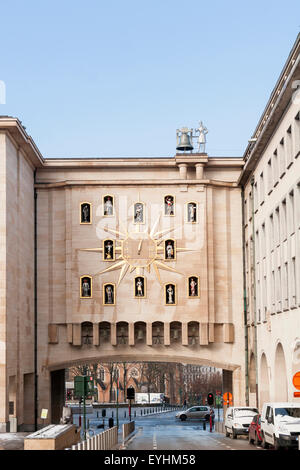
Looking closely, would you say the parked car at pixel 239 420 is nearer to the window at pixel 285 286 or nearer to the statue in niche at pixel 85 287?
the window at pixel 285 286

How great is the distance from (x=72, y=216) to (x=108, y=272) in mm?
4375

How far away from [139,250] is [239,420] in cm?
1610

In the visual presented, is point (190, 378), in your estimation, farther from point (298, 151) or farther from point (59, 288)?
point (298, 151)

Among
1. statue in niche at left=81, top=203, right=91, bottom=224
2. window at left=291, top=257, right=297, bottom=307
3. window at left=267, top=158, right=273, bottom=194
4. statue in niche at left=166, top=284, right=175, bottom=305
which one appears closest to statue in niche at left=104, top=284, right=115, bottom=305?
statue in niche at left=166, top=284, right=175, bottom=305

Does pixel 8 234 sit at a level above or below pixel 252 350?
above

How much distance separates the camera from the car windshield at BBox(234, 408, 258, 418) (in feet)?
164

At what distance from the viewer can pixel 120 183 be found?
205 feet

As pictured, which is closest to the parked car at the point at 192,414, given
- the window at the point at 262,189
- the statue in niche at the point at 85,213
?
the statue in niche at the point at 85,213

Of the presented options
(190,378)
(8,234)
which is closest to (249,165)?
(8,234)

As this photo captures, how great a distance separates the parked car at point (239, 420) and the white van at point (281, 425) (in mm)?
10322

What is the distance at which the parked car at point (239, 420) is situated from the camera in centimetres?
4925

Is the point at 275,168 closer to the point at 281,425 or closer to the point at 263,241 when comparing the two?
the point at 263,241

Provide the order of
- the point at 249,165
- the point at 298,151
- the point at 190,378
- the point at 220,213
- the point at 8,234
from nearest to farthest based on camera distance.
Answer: the point at 298,151 < the point at 8,234 < the point at 249,165 < the point at 220,213 < the point at 190,378

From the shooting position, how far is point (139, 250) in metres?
62.0
